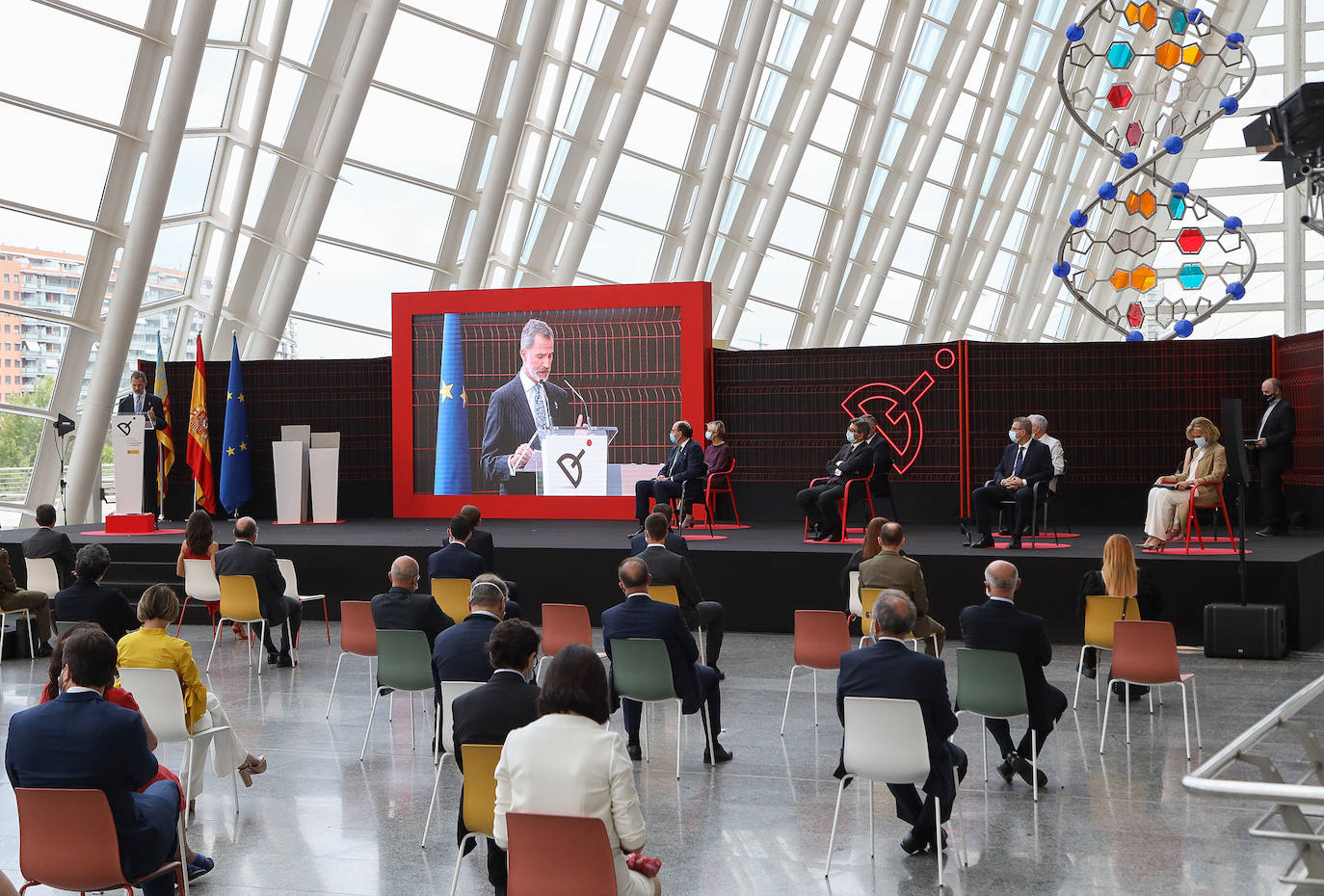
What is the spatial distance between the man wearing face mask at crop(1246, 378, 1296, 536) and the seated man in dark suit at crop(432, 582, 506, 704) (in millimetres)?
8056

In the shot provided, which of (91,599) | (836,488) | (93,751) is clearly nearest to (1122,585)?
(836,488)

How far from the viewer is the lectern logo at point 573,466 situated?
495 inches

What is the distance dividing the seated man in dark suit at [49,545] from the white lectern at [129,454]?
329cm

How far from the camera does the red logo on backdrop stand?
39.5ft

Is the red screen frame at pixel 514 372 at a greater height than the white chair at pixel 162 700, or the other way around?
the red screen frame at pixel 514 372

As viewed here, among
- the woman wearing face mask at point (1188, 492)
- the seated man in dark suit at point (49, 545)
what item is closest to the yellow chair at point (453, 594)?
the seated man in dark suit at point (49, 545)

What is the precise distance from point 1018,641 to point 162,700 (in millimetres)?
3579

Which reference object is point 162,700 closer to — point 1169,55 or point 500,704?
point 500,704

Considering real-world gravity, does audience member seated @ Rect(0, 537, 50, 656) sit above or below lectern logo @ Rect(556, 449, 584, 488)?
below

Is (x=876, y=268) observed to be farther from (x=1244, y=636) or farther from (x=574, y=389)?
(x=1244, y=636)

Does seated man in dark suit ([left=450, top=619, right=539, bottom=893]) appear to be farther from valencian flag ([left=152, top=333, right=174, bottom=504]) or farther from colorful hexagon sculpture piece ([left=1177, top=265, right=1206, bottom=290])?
colorful hexagon sculpture piece ([left=1177, top=265, right=1206, bottom=290])

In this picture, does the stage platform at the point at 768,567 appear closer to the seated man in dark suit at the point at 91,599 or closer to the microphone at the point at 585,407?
the microphone at the point at 585,407

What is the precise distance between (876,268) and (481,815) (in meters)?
18.2

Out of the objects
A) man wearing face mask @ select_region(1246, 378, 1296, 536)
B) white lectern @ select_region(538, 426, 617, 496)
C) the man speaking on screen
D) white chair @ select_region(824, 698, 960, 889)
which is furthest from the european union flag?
white chair @ select_region(824, 698, 960, 889)
